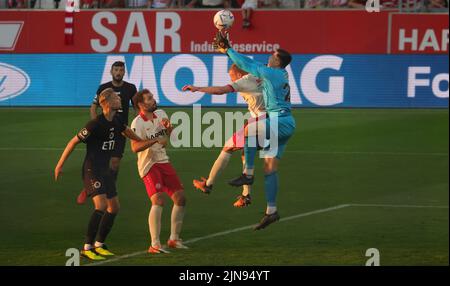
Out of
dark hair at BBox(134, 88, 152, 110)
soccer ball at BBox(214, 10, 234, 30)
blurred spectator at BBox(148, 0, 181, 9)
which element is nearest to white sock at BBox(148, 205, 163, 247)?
dark hair at BBox(134, 88, 152, 110)

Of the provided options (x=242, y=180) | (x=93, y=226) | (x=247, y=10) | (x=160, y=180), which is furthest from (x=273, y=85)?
(x=247, y=10)

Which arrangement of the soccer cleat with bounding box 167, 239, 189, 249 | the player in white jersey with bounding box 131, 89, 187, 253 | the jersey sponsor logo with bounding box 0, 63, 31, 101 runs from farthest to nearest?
the jersey sponsor logo with bounding box 0, 63, 31, 101, the soccer cleat with bounding box 167, 239, 189, 249, the player in white jersey with bounding box 131, 89, 187, 253

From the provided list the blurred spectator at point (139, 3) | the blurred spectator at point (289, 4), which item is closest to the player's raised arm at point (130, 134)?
the blurred spectator at point (139, 3)

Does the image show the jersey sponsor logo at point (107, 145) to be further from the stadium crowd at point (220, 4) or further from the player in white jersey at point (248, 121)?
the stadium crowd at point (220, 4)

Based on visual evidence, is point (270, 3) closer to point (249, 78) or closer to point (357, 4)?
point (357, 4)

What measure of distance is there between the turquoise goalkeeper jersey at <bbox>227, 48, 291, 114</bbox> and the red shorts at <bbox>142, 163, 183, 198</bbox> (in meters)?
1.68

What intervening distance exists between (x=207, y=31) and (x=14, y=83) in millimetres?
5413

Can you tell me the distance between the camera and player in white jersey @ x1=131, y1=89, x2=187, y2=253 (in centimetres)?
1300

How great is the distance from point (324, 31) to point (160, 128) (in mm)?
15909

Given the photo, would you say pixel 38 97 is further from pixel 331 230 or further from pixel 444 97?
pixel 331 230

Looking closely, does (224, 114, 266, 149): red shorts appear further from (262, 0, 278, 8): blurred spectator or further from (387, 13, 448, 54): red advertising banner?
(262, 0, 278, 8): blurred spectator

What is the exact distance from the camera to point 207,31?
28.4 meters

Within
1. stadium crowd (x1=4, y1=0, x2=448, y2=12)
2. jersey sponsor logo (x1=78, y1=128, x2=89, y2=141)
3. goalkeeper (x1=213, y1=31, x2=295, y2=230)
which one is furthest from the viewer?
stadium crowd (x1=4, y1=0, x2=448, y2=12)

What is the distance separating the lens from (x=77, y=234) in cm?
1452
